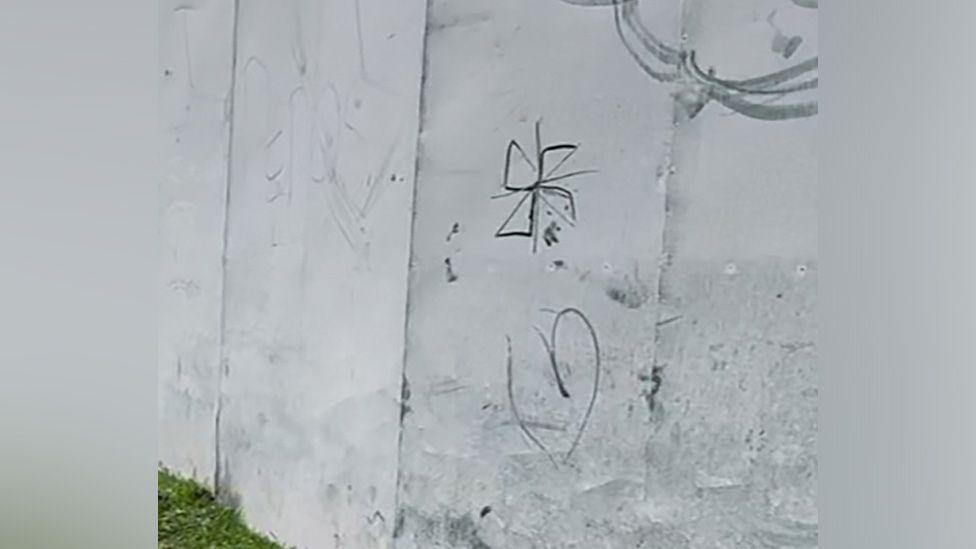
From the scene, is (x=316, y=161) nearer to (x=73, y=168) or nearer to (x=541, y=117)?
(x=541, y=117)

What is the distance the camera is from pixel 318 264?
1.23 meters

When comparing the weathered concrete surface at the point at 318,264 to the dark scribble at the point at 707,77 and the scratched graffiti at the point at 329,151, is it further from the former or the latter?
the dark scribble at the point at 707,77

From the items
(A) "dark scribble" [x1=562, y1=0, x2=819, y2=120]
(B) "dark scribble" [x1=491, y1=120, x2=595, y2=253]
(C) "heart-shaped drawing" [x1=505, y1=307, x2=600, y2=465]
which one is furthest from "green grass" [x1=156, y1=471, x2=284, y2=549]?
(A) "dark scribble" [x1=562, y1=0, x2=819, y2=120]

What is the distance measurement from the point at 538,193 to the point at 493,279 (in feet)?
0.30

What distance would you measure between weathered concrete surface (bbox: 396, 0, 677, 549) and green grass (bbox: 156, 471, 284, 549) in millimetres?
256

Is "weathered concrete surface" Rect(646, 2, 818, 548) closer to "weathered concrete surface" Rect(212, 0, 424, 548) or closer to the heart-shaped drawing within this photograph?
the heart-shaped drawing

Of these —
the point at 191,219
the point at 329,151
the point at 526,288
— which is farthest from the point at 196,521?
the point at 526,288

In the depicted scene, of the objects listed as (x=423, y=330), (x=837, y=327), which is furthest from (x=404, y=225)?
(x=837, y=327)

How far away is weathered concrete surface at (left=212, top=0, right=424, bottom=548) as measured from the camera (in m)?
1.15

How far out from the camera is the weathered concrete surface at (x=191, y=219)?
1343 mm

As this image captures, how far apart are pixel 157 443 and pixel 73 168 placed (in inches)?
15.7

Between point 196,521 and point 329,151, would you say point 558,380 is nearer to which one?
point 329,151

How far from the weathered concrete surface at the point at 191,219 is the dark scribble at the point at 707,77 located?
523mm

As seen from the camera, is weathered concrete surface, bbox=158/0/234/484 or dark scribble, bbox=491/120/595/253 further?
weathered concrete surface, bbox=158/0/234/484
